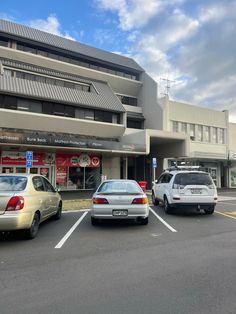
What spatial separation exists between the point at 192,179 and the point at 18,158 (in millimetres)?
16640

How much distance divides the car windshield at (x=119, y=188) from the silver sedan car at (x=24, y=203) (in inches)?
71.3

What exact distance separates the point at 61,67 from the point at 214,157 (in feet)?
61.3

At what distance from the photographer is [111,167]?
29.3 meters

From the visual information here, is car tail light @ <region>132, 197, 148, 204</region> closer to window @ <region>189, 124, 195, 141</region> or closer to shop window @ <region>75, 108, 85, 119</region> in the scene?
shop window @ <region>75, 108, 85, 119</region>

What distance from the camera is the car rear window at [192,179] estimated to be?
11.7 m

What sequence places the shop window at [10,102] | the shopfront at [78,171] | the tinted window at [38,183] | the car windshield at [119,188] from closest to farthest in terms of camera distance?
the tinted window at [38,183], the car windshield at [119,188], the shop window at [10,102], the shopfront at [78,171]

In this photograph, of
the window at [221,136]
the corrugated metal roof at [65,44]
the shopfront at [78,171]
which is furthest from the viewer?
the window at [221,136]

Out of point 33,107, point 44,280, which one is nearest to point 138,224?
point 44,280

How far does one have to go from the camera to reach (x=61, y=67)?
97.9ft

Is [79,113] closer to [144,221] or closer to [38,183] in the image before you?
[38,183]

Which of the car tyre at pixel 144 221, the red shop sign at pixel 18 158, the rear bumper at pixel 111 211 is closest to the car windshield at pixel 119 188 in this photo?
the rear bumper at pixel 111 211

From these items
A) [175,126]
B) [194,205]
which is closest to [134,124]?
[175,126]

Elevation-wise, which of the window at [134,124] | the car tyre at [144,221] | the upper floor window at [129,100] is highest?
the upper floor window at [129,100]

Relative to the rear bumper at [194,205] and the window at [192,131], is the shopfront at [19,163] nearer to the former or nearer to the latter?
the rear bumper at [194,205]
